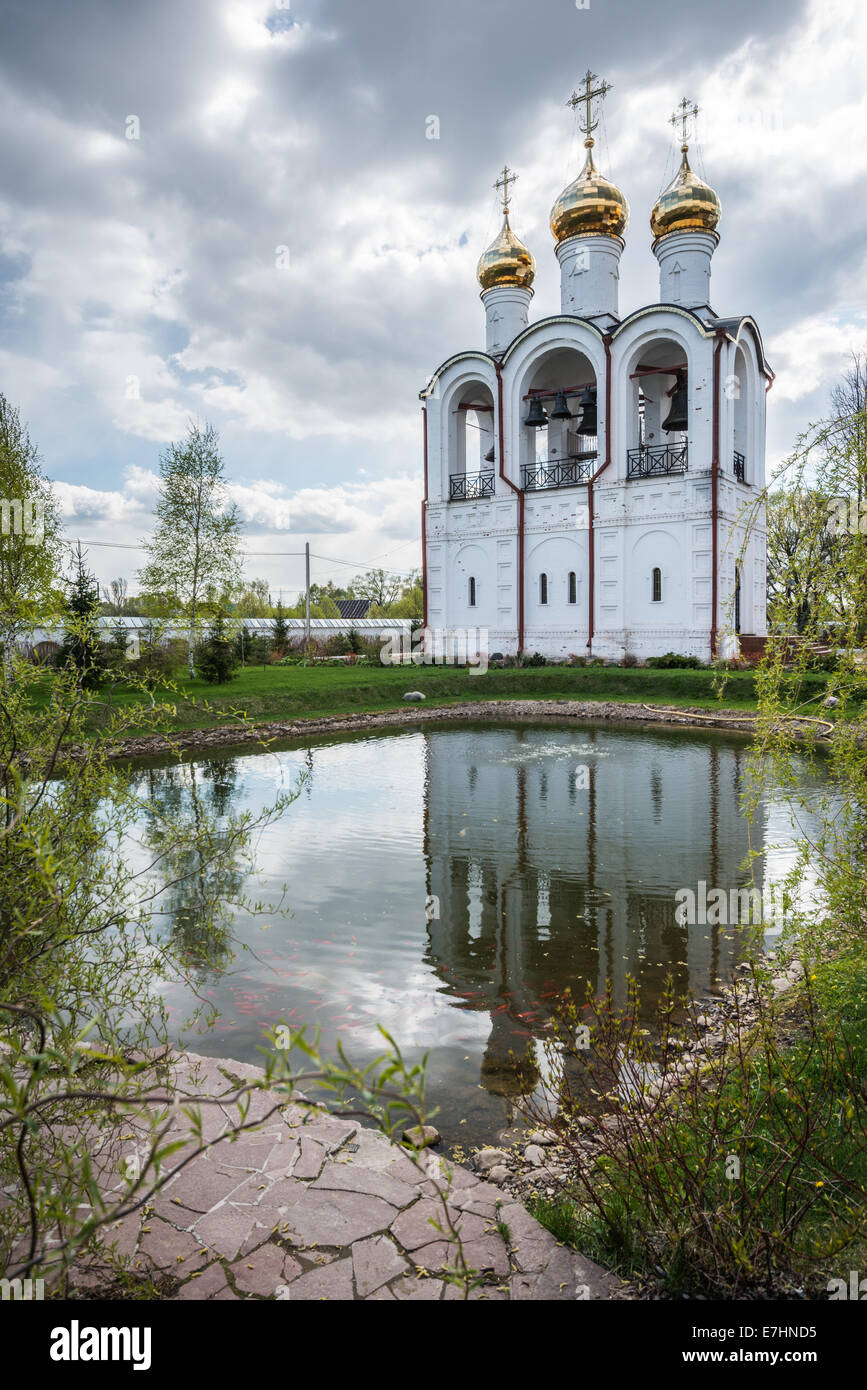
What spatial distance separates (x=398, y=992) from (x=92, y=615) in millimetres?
3308

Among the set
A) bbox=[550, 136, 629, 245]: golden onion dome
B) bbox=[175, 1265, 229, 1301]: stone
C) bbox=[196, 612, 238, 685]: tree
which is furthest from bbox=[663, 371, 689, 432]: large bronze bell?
bbox=[175, 1265, 229, 1301]: stone

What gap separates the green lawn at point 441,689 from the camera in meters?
20.7

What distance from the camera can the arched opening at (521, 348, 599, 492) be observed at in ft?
100.0

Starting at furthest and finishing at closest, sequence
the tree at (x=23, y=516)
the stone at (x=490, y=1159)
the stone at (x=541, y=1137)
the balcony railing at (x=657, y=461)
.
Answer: the balcony railing at (x=657, y=461) → the tree at (x=23, y=516) → the stone at (x=541, y=1137) → the stone at (x=490, y=1159)

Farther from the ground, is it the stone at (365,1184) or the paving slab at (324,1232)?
the paving slab at (324,1232)

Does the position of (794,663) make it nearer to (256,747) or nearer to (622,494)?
(256,747)

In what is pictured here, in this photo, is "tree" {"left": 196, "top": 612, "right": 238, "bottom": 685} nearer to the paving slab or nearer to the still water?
the still water

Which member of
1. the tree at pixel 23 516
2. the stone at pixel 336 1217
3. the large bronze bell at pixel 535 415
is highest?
the large bronze bell at pixel 535 415

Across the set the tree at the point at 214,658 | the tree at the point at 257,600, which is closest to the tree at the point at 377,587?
the tree at the point at 257,600

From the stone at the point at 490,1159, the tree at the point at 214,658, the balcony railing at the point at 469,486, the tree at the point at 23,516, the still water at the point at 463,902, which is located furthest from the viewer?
the balcony railing at the point at 469,486

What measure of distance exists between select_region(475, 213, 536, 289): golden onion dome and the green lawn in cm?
1696

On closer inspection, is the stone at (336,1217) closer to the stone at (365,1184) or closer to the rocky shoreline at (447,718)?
the stone at (365,1184)

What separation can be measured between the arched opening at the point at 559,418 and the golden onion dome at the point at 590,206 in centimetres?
434

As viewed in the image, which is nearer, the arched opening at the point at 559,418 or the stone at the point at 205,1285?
the stone at the point at 205,1285
